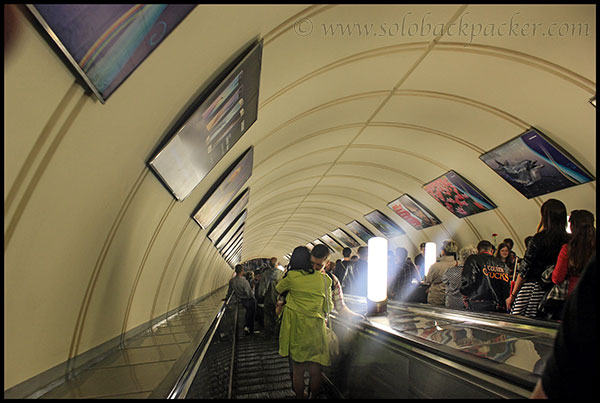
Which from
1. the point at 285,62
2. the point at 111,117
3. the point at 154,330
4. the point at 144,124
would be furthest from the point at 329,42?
the point at 154,330

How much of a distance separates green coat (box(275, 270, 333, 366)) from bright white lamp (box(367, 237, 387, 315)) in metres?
1.13


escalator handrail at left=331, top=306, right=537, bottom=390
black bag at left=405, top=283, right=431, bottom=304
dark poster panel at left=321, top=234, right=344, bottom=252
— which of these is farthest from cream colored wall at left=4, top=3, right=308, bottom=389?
dark poster panel at left=321, top=234, right=344, bottom=252

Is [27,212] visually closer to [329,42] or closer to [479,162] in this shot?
[329,42]

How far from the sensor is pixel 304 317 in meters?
4.20

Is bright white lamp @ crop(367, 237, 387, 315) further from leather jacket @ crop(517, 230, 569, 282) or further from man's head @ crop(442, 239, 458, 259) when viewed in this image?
leather jacket @ crop(517, 230, 569, 282)

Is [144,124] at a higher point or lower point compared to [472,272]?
higher

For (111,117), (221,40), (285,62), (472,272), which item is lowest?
(472,272)

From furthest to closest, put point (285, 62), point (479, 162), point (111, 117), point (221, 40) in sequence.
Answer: point (479, 162) → point (285, 62) → point (221, 40) → point (111, 117)

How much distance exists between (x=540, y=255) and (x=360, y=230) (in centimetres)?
1416

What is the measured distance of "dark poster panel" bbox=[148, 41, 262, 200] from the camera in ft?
10.2

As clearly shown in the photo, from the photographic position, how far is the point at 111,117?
218 centimetres

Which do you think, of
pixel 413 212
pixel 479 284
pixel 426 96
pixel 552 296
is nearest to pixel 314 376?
pixel 479 284

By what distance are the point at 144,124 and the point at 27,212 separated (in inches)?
41.4

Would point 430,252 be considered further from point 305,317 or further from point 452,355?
point 452,355
